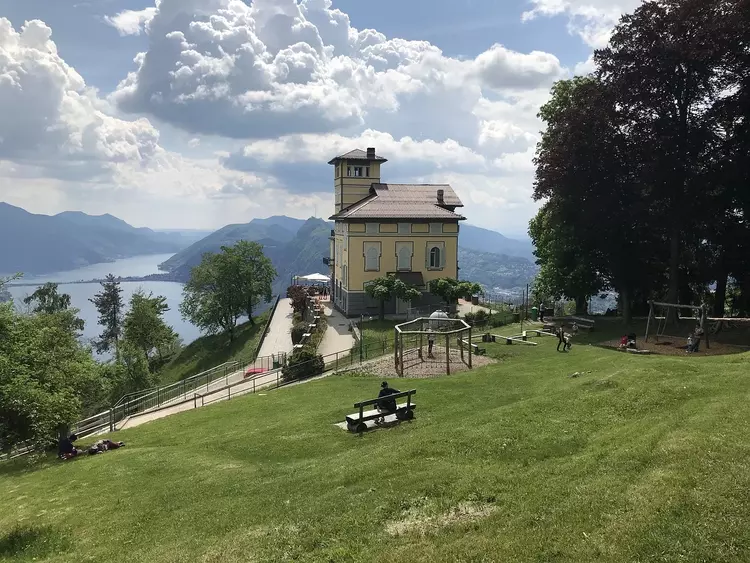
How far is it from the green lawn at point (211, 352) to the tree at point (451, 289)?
1624cm

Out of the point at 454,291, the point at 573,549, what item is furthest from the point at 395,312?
the point at 573,549

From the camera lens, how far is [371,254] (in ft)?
162

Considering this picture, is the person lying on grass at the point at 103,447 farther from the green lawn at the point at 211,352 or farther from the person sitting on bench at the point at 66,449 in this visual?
the green lawn at the point at 211,352

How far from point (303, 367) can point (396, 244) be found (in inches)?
891

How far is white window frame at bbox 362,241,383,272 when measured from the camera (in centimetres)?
4922

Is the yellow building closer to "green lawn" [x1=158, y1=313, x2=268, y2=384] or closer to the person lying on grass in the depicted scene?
"green lawn" [x1=158, y1=313, x2=268, y2=384]

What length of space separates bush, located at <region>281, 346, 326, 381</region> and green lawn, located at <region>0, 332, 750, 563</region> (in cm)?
1026

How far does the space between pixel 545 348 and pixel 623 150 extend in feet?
38.5

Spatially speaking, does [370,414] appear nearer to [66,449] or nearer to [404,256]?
[66,449]

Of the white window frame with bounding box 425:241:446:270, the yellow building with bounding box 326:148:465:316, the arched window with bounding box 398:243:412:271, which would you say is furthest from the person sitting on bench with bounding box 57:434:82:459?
the white window frame with bounding box 425:241:446:270

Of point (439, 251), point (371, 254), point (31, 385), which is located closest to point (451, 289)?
point (439, 251)

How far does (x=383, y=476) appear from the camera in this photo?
36.6ft

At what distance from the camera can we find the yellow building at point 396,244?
49.0 m

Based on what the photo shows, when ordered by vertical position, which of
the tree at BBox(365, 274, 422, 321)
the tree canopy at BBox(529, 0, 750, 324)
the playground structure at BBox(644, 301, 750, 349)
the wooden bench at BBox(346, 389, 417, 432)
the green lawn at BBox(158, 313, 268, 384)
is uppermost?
the tree canopy at BBox(529, 0, 750, 324)
